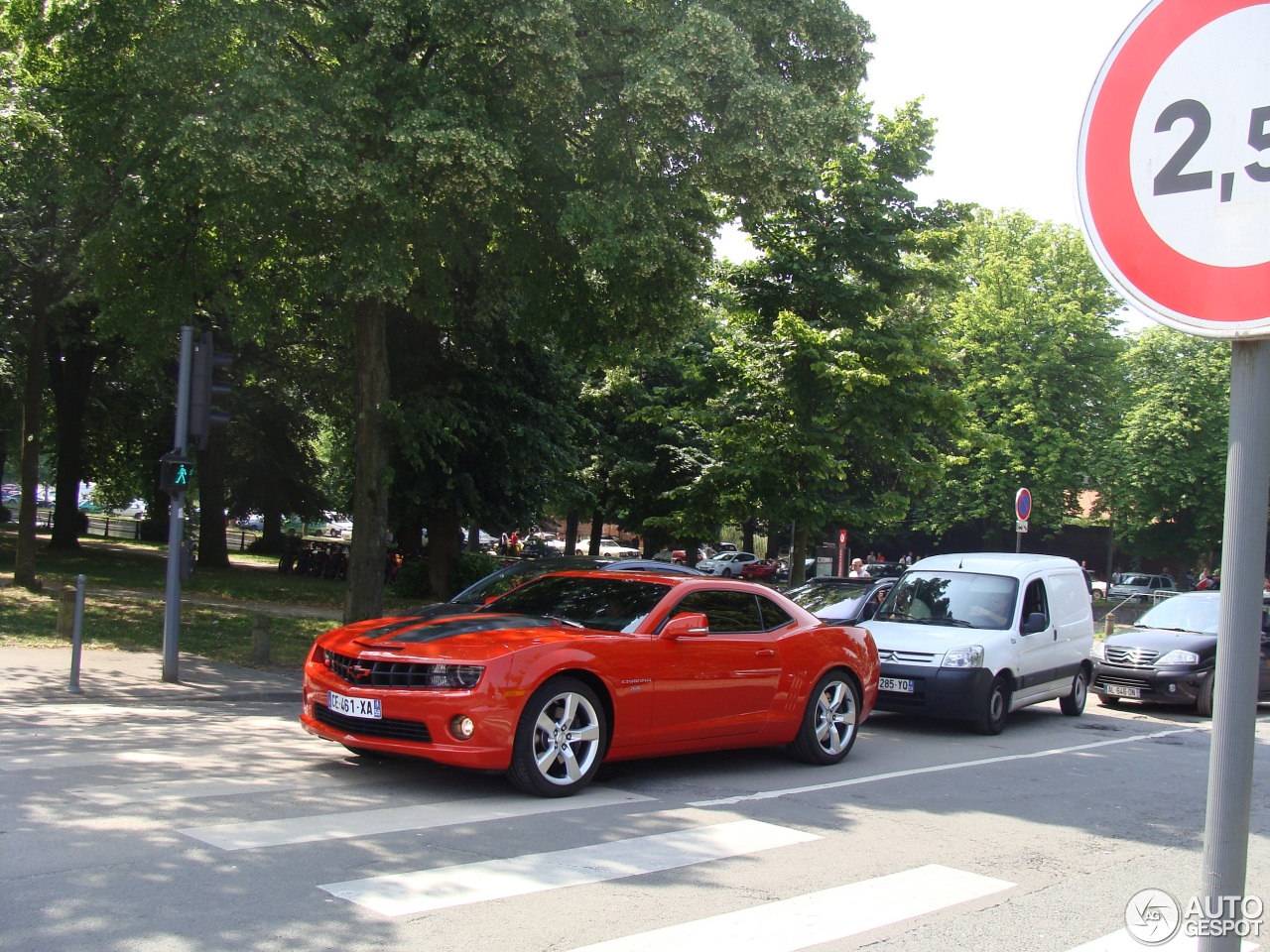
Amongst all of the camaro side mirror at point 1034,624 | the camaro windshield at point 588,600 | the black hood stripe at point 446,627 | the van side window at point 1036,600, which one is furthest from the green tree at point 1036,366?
the black hood stripe at point 446,627

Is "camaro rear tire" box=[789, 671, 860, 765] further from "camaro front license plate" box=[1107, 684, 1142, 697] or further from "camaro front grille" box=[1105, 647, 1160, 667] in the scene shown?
"camaro front grille" box=[1105, 647, 1160, 667]

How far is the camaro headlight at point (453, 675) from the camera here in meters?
7.35

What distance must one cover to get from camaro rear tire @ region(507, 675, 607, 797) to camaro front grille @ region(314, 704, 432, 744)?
0.62m

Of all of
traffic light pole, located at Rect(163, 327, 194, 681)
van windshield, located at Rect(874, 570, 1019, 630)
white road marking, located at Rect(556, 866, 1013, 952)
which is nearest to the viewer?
white road marking, located at Rect(556, 866, 1013, 952)

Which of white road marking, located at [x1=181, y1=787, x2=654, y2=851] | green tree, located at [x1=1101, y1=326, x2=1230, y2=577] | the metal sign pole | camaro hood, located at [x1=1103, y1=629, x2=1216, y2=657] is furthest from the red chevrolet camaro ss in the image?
green tree, located at [x1=1101, y1=326, x2=1230, y2=577]

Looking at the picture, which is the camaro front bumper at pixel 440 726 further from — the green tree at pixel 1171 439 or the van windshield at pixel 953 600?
the green tree at pixel 1171 439

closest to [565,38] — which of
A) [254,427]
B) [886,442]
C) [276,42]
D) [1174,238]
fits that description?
[276,42]

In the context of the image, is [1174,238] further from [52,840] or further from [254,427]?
[254,427]

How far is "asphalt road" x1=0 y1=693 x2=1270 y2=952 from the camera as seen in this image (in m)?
4.89

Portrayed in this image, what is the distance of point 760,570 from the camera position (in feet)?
185

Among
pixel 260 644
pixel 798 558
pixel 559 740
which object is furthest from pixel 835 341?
pixel 559 740

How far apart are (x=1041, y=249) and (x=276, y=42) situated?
124ft

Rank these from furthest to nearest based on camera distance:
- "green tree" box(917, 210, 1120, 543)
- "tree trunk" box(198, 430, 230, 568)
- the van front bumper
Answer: "green tree" box(917, 210, 1120, 543), "tree trunk" box(198, 430, 230, 568), the van front bumper

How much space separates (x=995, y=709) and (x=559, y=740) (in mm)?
6649
